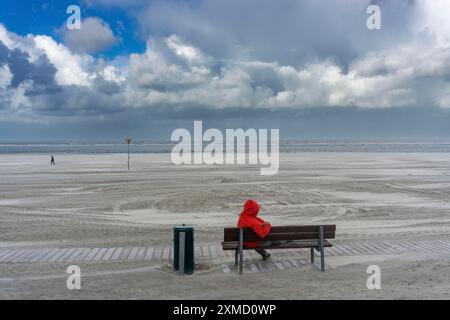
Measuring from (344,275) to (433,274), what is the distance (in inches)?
61.0

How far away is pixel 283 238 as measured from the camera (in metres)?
8.36

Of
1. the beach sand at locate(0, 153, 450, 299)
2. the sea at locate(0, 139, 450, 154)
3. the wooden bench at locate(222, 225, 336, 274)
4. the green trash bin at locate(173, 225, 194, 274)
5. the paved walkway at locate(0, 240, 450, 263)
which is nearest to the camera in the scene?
the beach sand at locate(0, 153, 450, 299)

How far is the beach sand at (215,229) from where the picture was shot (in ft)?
24.0

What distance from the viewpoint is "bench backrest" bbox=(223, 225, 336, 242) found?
326 inches

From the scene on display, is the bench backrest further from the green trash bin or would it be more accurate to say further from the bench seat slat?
the green trash bin

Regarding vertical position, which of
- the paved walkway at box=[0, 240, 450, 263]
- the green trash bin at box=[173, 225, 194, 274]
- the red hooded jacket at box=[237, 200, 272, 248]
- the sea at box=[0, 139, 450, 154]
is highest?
the sea at box=[0, 139, 450, 154]

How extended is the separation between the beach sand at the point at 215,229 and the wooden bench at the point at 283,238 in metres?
0.44

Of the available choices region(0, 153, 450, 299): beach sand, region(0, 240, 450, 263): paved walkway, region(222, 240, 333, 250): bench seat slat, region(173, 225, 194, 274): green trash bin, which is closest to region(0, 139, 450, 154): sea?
region(0, 153, 450, 299): beach sand

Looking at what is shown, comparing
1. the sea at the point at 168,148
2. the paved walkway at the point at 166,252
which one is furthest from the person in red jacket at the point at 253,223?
the sea at the point at 168,148

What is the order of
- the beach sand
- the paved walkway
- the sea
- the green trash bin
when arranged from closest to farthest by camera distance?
the beach sand
the green trash bin
the paved walkway
the sea

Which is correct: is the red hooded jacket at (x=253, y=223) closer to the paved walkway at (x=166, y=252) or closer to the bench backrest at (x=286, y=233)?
the bench backrest at (x=286, y=233)

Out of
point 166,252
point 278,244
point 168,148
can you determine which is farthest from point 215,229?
point 168,148
